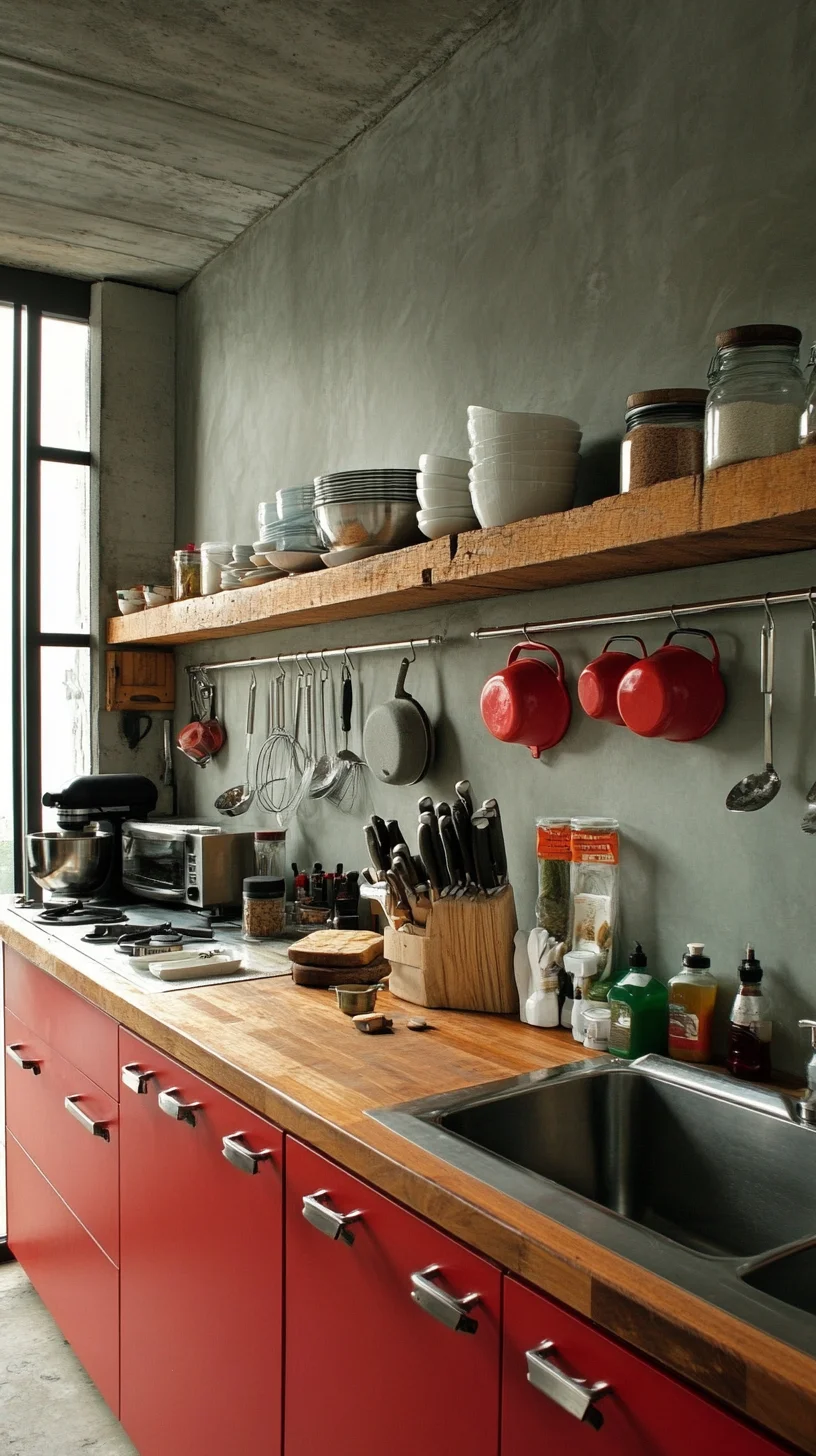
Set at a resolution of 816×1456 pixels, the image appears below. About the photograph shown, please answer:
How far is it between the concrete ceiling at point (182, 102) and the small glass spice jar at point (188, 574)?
3.22 ft

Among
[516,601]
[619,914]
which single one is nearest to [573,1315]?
[619,914]

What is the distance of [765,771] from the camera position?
5.77 ft

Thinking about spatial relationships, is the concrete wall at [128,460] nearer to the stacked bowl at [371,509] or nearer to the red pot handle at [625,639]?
the stacked bowl at [371,509]

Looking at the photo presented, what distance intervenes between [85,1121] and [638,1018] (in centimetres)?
128

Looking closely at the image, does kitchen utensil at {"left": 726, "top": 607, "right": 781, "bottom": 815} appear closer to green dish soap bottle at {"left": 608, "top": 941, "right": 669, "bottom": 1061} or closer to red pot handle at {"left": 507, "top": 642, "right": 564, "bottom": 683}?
green dish soap bottle at {"left": 608, "top": 941, "right": 669, "bottom": 1061}

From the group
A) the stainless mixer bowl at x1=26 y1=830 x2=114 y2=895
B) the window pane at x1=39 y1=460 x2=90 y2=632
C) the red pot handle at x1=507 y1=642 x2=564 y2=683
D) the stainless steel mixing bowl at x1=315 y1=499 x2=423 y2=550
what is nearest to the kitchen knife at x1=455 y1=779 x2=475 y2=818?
the red pot handle at x1=507 y1=642 x2=564 y2=683

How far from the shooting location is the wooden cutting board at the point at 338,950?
2338 mm

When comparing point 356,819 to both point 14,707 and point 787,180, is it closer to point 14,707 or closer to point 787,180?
point 14,707

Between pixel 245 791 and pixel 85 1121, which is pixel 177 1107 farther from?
pixel 245 791

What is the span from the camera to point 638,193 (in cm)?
201

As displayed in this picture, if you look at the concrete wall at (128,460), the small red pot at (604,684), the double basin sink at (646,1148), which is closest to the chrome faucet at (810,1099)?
the double basin sink at (646,1148)

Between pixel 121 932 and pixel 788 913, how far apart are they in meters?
1.74

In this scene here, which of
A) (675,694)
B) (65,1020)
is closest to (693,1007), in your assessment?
(675,694)

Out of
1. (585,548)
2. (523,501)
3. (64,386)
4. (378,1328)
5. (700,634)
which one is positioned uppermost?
(64,386)
